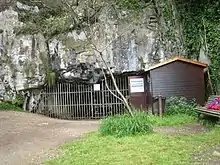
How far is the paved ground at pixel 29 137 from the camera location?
7.56 m

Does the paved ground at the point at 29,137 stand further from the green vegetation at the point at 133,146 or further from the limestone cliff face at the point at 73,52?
the limestone cliff face at the point at 73,52

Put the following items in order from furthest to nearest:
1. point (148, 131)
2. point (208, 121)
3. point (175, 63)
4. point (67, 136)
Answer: point (175, 63)
point (208, 121)
point (67, 136)
point (148, 131)

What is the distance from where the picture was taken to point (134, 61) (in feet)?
51.3

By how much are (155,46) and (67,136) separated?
7.39 meters

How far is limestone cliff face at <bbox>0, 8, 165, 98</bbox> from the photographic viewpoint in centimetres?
1573

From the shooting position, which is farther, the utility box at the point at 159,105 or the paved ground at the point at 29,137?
the utility box at the point at 159,105

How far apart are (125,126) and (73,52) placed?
24.6 ft

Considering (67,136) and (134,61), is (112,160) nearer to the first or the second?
(67,136)

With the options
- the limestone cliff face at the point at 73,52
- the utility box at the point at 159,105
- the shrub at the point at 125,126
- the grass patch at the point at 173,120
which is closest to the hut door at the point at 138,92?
the utility box at the point at 159,105

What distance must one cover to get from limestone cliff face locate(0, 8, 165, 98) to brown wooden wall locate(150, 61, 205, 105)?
1539mm

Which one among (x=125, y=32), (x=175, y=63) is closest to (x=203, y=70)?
(x=175, y=63)

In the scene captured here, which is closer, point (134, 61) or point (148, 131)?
point (148, 131)

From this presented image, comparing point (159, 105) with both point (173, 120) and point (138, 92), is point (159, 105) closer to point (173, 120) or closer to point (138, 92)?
point (173, 120)

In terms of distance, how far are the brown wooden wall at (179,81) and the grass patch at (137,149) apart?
191 inches
